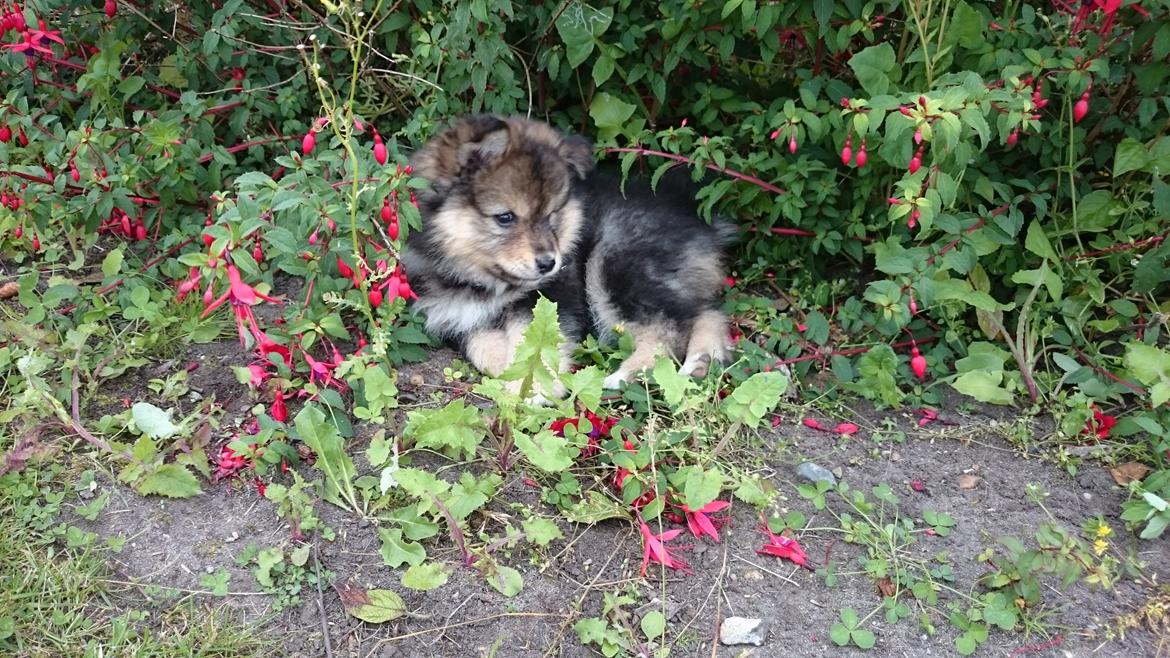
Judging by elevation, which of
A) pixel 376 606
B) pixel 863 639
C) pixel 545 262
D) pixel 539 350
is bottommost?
pixel 376 606

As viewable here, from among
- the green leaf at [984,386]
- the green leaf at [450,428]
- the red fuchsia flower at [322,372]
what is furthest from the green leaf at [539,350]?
the green leaf at [984,386]

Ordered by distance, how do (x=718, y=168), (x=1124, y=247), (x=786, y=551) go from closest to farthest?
(x=786, y=551) → (x=1124, y=247) → (x=718, y=168)

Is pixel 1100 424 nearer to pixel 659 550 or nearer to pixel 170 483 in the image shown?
pixel 659 550

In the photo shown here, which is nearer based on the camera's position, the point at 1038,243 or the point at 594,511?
the point at 594,511

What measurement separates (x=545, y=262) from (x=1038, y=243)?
1826mm

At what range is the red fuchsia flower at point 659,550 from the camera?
2551 mm

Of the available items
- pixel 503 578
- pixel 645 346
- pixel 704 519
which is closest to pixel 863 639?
pixel 704 519

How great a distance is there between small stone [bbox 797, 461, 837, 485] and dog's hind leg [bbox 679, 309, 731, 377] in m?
0.62

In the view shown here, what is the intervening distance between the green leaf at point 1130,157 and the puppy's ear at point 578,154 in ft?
6.30

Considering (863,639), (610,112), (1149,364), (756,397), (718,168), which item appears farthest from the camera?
(610,112)

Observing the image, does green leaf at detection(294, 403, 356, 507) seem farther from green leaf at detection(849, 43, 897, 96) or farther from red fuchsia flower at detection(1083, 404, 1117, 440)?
red fuchsia flower at detection(1083, 404, 1117, 440)

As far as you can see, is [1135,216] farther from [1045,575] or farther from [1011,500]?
[1045,575]

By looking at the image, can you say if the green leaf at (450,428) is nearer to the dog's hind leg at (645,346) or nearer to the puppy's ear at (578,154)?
the dog's hind leg at (645,346)

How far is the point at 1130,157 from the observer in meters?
3.12
